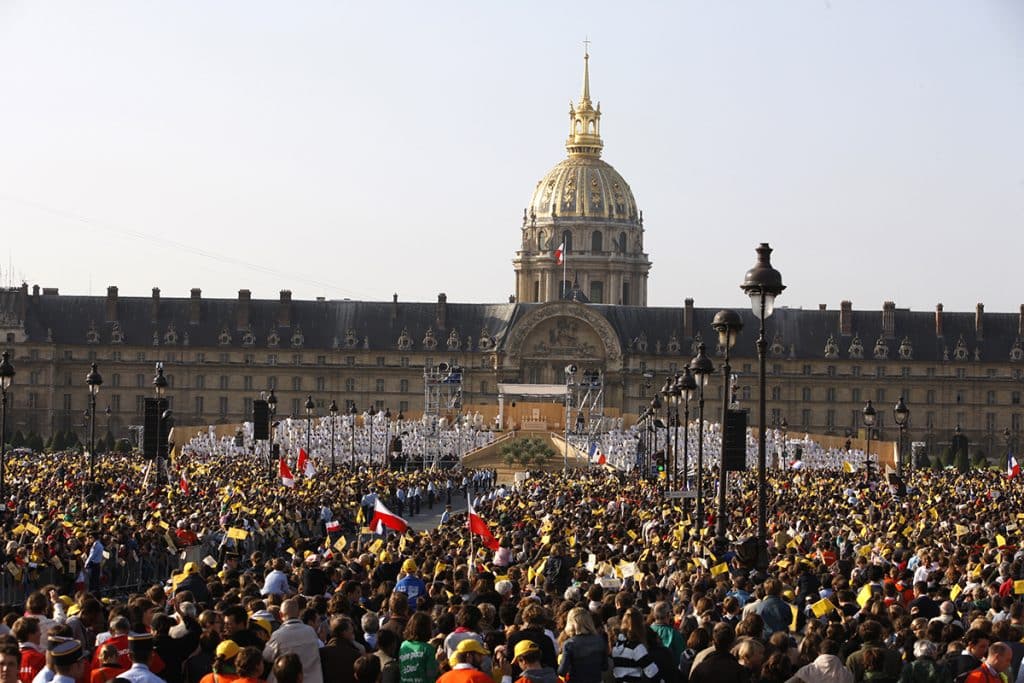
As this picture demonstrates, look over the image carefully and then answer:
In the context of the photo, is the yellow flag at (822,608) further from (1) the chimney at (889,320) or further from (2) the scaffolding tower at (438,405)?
(1) the chimney at (889,320)

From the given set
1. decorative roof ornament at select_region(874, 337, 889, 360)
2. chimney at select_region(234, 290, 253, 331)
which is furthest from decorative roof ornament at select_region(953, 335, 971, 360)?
chimney at select_region(234, 290, 253, 331)

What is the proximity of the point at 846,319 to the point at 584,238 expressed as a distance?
56.9 metres

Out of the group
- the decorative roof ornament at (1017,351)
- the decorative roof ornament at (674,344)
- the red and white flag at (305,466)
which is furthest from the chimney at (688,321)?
the red and white flag at (305,466)

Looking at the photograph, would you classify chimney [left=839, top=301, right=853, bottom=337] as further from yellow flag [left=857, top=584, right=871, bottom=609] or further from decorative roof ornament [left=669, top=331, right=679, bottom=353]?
yellow flag [left=857, top=584, right=871, bottom=609]

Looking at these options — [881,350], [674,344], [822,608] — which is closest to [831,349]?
[881,350]

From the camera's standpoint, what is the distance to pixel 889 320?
396 ft

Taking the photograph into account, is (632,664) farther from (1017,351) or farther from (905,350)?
(1017,351)

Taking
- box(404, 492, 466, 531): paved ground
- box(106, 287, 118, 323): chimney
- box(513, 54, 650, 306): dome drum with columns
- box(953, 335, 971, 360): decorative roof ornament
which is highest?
box(513, 54, 650, 306): dome drum with columns

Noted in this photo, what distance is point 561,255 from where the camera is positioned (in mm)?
170000

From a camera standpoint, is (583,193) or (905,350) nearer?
(905,350)

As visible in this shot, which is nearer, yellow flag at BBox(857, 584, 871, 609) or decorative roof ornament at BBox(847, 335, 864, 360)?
yellow flag at BBox(857, 584, 871, 609)

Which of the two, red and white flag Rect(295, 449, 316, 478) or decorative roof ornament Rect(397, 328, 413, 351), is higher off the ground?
decorative roof ornament Rect(397, 328, 413, 351)

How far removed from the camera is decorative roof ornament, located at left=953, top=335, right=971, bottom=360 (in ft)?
386

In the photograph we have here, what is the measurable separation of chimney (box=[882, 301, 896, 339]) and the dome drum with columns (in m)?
51.0
